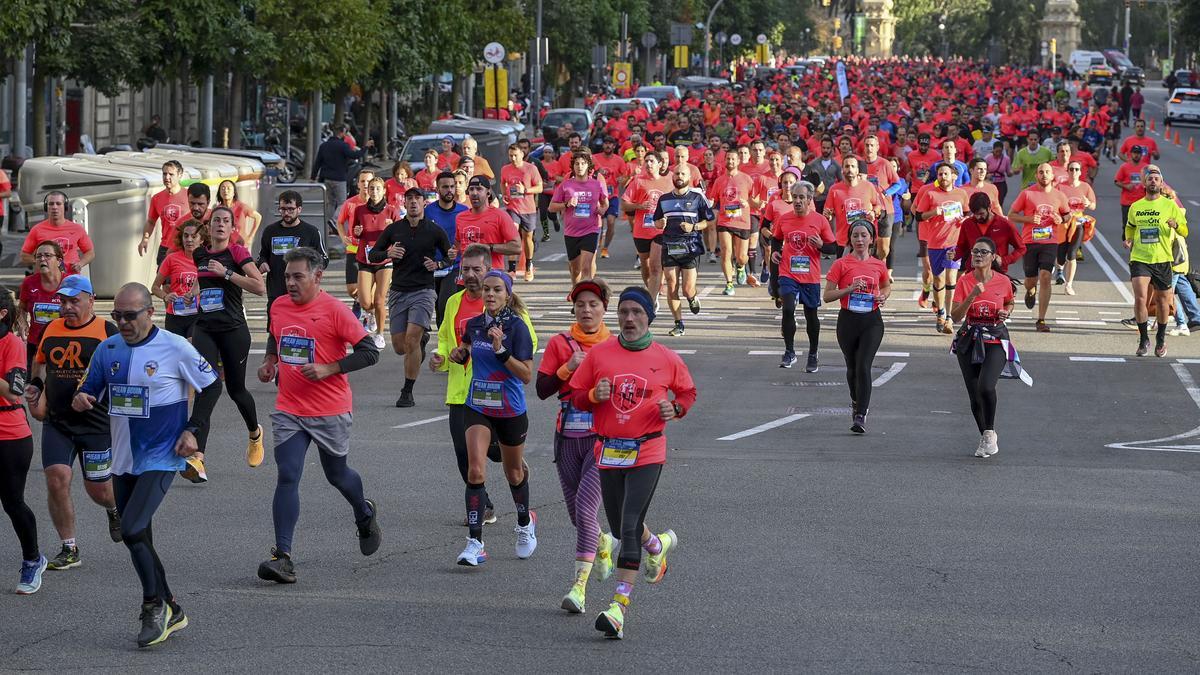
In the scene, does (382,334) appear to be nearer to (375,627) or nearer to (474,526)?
(474,526)

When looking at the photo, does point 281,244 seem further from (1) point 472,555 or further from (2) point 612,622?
(2) point 612,622

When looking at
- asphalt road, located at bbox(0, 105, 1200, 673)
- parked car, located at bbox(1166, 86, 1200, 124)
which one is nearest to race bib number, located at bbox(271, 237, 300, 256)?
asphalt road, located at bbox(0, 105, 1200, 673)

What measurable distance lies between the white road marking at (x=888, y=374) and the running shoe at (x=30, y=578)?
9.65m

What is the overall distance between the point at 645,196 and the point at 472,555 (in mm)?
12347

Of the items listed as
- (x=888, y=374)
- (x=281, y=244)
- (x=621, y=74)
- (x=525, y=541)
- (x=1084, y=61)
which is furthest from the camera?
(x=1084, y=61)

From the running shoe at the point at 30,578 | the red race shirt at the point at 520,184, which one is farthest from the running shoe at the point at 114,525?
the red race shirt at the point at 520,184

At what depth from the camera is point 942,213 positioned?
21188mm

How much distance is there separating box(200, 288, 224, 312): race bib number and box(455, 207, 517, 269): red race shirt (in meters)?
3.65

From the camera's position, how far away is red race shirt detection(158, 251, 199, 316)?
14.0 m

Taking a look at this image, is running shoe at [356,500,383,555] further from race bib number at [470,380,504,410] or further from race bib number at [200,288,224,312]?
race bib number at [200,288,224,312]

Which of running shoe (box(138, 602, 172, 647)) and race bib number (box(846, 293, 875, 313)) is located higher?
race bib number (box(846, 293, 875, 313))

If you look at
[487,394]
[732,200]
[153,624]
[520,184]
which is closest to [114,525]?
[487,394]

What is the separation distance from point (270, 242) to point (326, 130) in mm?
38821

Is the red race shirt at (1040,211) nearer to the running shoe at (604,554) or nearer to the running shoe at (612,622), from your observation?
the running shoe at (604,554)
